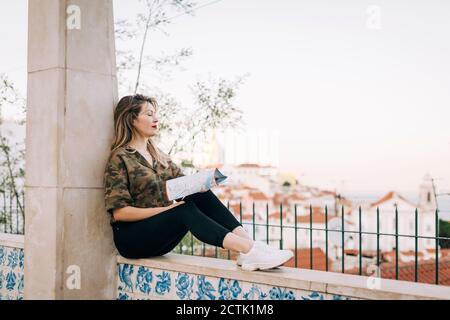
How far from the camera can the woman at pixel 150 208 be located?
2.44m

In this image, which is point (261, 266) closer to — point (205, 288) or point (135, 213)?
point (205, 288)

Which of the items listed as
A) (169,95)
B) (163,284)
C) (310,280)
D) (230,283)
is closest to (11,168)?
(169,95)

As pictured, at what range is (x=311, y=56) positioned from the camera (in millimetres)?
19141

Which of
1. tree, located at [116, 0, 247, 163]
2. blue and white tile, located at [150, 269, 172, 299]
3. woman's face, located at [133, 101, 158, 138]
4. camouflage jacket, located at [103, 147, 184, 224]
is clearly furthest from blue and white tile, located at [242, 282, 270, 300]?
tree, located at [116, 0, 247, 163]

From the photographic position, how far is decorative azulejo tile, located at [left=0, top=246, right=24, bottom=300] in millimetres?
3287

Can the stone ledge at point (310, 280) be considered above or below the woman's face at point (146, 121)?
below

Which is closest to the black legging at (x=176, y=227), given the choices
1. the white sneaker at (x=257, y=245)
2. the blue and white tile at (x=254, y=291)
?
the white sneaker at (x=257, y=245)

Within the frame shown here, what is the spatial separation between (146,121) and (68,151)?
1.55ft

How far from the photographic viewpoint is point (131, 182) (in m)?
2.84

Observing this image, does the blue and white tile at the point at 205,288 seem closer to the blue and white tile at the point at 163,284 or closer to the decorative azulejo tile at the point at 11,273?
the blue and white tile at the point at 163,284

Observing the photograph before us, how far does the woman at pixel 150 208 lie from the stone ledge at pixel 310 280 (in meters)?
0.06
